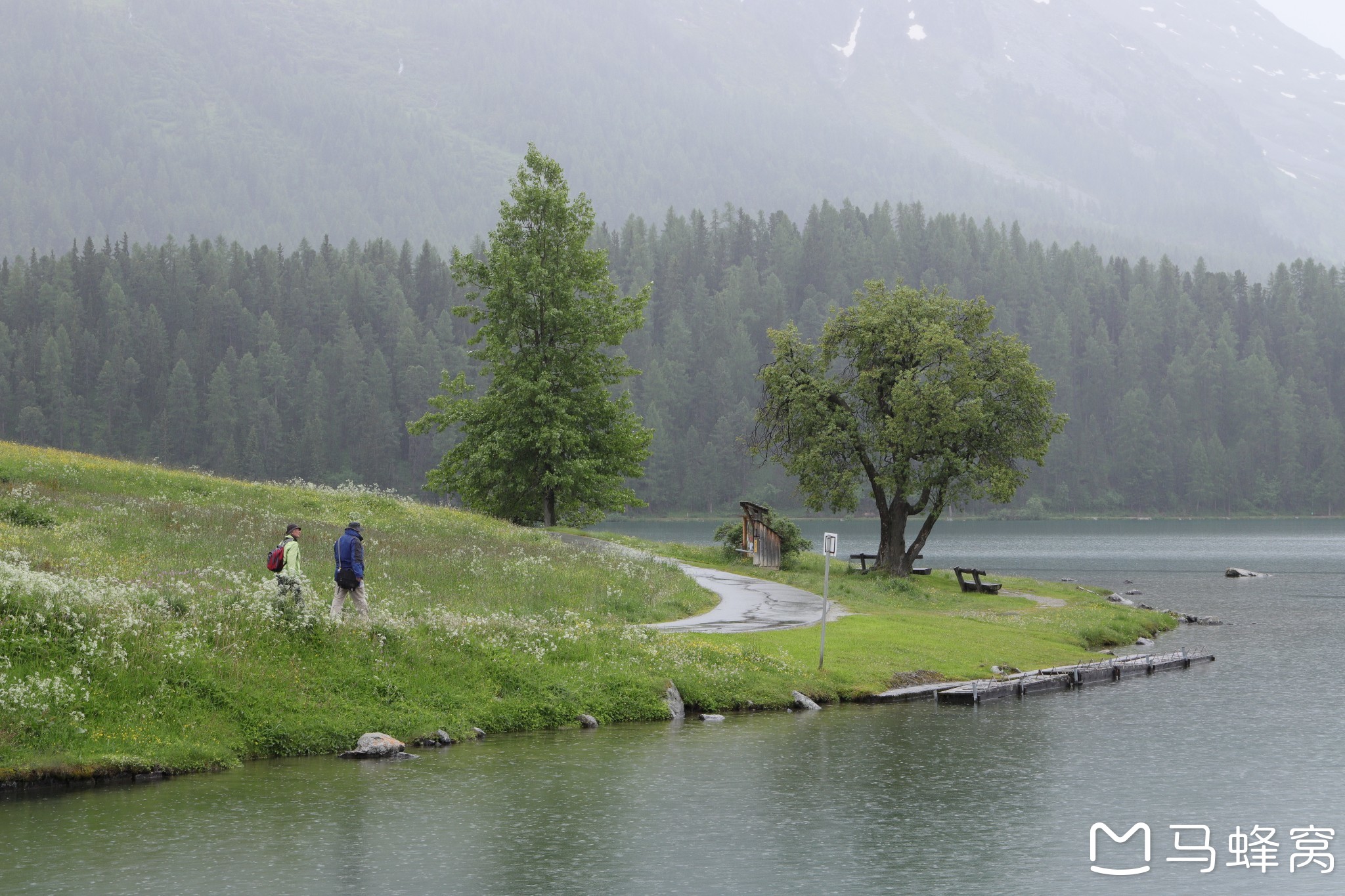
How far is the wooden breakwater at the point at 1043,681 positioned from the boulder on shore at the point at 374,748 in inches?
553

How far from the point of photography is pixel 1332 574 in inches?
3565

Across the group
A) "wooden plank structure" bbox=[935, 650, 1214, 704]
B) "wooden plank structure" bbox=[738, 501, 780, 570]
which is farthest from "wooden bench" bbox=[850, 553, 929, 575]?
"wooden plank structure" bbox=[935, 650, 1214, 704]

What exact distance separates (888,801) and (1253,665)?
1017 inches

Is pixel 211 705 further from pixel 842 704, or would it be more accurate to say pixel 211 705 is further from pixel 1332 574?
pixel 1332 574

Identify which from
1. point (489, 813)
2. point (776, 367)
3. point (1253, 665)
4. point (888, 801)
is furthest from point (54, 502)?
point (1253, 665)

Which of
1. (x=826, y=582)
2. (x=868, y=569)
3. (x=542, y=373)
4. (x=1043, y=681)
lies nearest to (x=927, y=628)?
(x=1043, y=681)

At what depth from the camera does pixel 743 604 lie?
46.7 m

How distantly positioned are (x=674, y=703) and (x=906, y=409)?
2937 cm

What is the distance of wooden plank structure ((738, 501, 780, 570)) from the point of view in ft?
197

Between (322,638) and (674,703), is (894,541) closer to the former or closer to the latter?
(674,703)

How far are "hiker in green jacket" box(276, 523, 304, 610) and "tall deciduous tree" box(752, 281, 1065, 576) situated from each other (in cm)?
3336

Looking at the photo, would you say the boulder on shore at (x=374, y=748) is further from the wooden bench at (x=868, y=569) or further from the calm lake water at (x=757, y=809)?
the wooden bench at (x=868, y=569)

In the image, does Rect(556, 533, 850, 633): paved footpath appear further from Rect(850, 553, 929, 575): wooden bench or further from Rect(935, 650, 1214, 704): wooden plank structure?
Rect(850, 553, 929, 575): wooden bench

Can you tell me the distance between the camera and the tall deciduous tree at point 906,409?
59062mm
